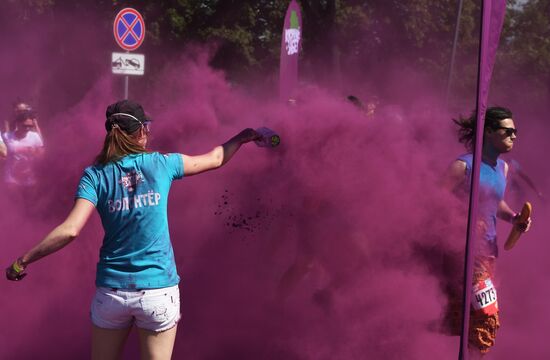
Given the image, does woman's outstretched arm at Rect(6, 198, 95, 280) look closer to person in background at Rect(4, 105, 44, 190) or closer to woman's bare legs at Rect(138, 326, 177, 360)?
woman's bare legs at Rect(138, 326, 177, 360)

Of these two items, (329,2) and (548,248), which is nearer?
(548,248)

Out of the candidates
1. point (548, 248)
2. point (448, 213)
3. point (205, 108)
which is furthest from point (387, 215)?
point (548, 248)

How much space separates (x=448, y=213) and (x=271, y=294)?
139cm

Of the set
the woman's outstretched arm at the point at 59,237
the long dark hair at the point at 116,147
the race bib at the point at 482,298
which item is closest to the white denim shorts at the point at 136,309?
the woman's outstretched arm at the point at 59,237

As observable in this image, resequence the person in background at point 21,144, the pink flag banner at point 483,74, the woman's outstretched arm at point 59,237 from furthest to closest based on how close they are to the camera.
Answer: the person in background at point 21,144 → the pink flag banner at point 483,74 → the woman's outstretched arm at point 59,237

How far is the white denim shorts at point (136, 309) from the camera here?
3131 millimetres

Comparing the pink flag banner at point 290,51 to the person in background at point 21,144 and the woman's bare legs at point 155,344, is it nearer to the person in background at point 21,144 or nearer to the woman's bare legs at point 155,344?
the person in background at point 21,144

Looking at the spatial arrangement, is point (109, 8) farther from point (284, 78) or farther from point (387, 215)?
point (387, 215)

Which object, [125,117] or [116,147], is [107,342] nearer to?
[116,147]

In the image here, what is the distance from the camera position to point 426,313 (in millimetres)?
4359

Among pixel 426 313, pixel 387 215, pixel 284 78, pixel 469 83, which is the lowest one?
pixel 426 313

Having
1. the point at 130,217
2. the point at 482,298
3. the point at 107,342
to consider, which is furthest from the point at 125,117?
the point at 482,298

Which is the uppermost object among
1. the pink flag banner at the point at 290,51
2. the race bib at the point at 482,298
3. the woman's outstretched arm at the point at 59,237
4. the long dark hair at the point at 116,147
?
the pink flag banner at the point at 290,51

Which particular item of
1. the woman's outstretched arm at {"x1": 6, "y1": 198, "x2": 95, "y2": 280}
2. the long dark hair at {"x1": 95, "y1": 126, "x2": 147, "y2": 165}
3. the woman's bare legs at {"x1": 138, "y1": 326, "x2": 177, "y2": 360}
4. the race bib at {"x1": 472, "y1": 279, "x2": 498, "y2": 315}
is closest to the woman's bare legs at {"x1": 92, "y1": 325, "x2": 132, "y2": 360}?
the woman's bare legs at {"x1": 138, "y1": 326, "x2": 177, "y2": 360}
